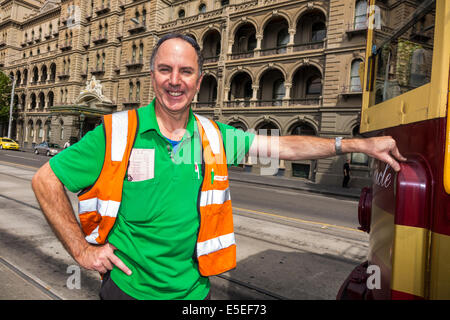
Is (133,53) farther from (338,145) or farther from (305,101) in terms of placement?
(338,145)

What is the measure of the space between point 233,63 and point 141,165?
2337cm

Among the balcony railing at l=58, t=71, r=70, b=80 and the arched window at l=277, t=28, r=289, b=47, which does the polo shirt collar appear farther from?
the balcony railing at l=58, t=71, r=70, b=80

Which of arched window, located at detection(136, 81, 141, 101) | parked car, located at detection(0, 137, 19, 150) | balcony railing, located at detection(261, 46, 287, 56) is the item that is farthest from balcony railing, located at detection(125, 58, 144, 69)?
parked car, located at detection(0, 137, 19, 150)

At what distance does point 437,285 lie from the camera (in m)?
1.25

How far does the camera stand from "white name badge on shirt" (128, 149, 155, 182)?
152 centimetres

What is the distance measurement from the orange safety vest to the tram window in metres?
1.22

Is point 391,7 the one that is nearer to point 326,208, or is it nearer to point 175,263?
point 175,263

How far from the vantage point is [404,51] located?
6.50ft

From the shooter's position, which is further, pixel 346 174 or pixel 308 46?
pixel 308 46

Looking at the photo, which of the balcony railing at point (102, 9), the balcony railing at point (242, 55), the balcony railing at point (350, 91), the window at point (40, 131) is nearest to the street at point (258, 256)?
the balcony railing at point (350, 91)

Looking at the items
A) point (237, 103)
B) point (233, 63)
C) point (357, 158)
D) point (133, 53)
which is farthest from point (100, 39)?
point (357, 158)

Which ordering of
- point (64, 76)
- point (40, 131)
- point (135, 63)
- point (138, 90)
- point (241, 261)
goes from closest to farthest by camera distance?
point (241, 261) < point (135, 63) < point (138, 90) < point (64, 76) < point (40, 131)

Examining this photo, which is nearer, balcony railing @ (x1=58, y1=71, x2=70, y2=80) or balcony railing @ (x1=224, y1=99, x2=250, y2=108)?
balcony railing @ (x1=224, y1=99, x2=250, y2=108)

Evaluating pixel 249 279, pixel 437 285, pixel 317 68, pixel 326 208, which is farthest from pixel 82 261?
pixel 317 68
